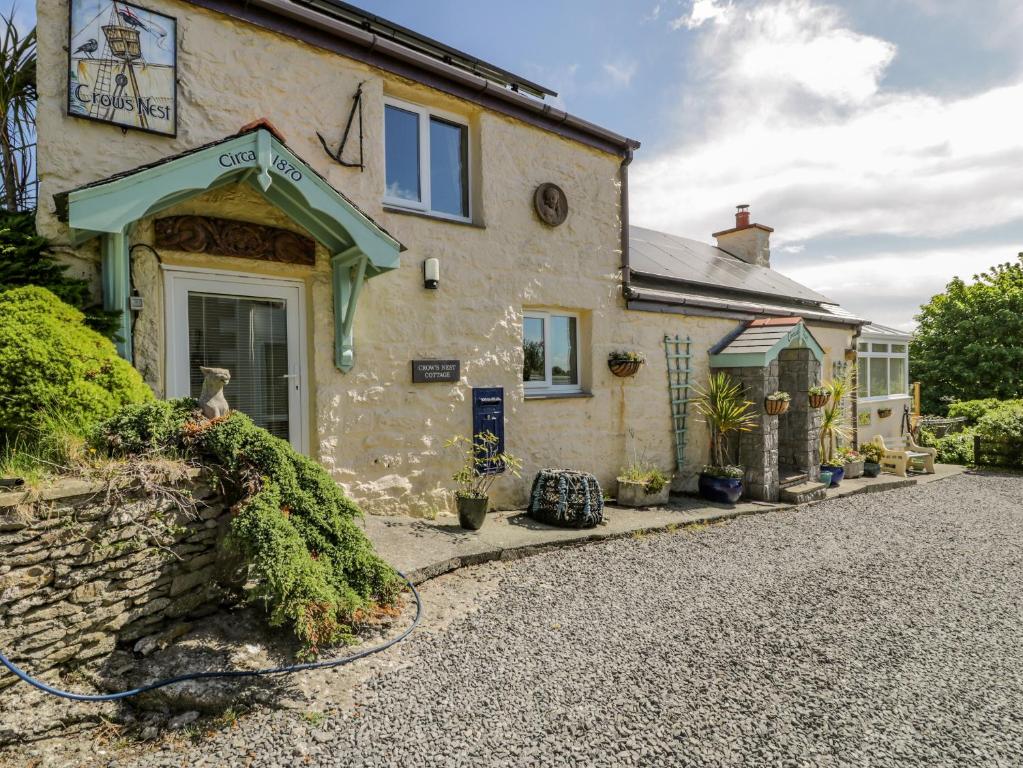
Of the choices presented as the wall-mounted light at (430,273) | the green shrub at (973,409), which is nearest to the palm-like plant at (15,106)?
the wall-mounted light at (430,273)

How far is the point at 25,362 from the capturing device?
11.3ft

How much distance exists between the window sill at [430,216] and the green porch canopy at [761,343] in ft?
16.3

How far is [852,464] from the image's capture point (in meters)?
11.2

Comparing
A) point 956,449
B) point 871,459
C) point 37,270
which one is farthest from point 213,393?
point 956,449

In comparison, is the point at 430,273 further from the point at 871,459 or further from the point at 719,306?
the point at 871,459

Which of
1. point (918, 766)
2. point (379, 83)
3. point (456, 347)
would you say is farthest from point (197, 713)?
point (379, 83)

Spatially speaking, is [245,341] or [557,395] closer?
[245,341]

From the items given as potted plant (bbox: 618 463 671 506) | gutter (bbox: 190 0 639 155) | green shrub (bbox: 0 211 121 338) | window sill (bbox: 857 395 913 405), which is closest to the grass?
green shrub (bbox: 0 211 121 338)

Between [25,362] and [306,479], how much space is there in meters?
1.85

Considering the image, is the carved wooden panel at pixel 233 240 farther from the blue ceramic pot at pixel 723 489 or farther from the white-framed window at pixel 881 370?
the white-framed window at pixel 881 370

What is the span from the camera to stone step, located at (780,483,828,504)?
8.75 metres

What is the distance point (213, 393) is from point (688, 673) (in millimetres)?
3740

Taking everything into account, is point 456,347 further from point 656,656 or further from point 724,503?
point 724,503

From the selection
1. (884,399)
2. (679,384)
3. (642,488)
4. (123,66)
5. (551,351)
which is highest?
(123,66)
